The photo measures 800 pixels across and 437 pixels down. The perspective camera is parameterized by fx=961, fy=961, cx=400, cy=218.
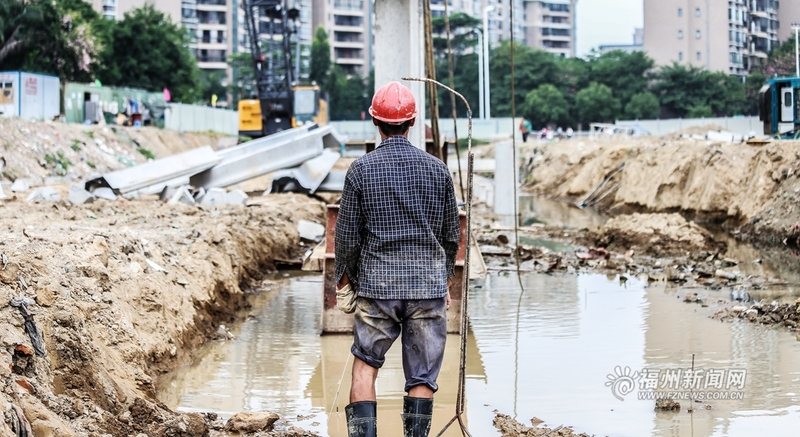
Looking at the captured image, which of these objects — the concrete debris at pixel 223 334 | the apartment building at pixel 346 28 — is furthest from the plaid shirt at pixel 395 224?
the apartment building at pixel 346 28

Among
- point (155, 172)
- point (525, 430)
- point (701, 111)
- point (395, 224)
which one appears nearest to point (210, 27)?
point (701, 111)

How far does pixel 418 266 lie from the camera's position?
4.65 m

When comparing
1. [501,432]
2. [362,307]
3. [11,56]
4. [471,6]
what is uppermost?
[471,6]

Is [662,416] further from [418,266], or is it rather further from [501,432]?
[418,266]

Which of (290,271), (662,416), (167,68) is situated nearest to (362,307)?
(662,416)

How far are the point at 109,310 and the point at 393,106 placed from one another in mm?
3211

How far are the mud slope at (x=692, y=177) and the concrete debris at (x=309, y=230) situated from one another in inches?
373

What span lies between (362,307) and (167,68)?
171 ft

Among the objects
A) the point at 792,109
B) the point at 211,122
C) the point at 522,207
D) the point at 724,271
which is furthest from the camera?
the point at 211,122

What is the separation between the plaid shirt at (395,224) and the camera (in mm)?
4641

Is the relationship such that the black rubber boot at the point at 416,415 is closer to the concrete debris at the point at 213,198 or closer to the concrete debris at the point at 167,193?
the concrete debris at the point at 213,198

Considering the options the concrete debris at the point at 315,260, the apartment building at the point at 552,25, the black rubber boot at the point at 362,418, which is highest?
the apartment building at the point at 552,25

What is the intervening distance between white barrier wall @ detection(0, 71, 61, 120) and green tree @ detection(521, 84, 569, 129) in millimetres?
56167

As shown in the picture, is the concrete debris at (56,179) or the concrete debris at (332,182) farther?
the concrete debris at (56,179)
